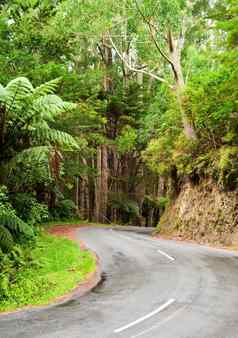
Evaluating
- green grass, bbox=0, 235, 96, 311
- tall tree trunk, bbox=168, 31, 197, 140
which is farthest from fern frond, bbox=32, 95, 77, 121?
tall tree trunk, bbox=168, 31, 197, 140

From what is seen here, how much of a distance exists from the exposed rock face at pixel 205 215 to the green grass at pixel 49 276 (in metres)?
6.84

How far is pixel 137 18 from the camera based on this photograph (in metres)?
27.5

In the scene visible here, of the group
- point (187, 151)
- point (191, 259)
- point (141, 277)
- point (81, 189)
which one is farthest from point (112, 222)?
point (141, 277)

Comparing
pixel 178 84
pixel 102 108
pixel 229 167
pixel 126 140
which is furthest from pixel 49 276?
pixel 126 140

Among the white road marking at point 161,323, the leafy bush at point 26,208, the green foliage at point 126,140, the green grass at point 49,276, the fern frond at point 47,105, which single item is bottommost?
the white road marking at point 161,323

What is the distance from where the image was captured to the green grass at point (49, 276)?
36.6ft

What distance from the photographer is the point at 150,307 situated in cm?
999

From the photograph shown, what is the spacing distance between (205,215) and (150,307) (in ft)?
45.9

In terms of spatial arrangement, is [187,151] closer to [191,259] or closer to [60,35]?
[60,35]

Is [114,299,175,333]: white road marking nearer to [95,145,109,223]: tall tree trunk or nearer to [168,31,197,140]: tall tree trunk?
[168,31,197,140]: tall tree trunk

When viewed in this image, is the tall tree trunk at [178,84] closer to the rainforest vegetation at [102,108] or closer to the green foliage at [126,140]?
the rainforest vegetation at [102,108]

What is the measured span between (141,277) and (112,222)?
30284 mm

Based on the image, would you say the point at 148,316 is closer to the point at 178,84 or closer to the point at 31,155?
the point at 31,155

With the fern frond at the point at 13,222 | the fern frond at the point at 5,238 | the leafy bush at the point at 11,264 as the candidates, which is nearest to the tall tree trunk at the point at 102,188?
the leafy bush at the point at 11,264
